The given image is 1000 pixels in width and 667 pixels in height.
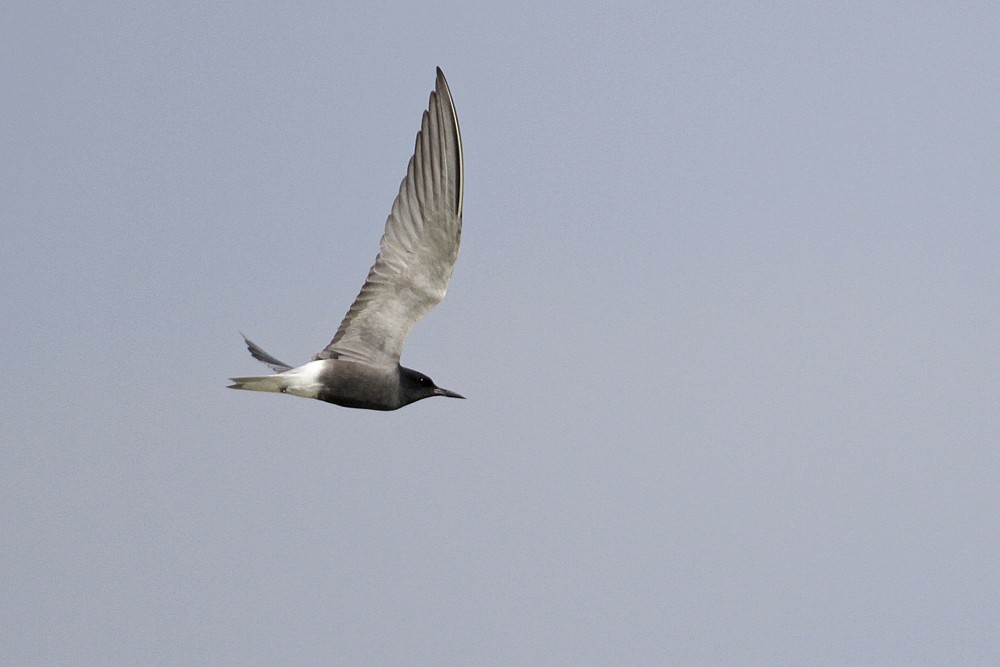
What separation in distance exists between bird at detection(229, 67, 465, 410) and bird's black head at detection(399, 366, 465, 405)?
2 centimetres

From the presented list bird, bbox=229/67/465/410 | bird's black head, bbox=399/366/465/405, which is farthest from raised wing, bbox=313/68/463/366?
bird's black head, bbox=399/366/465/405

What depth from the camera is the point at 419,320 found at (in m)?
20.6

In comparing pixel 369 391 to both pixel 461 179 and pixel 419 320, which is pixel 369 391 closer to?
pixel 419 320

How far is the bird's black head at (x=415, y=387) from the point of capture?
20.8 metres

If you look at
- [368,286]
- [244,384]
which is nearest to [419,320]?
[368,286]

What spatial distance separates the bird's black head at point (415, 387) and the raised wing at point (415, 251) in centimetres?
27

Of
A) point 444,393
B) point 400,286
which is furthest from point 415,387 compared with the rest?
point 400,286

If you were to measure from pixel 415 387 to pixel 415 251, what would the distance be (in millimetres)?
1762

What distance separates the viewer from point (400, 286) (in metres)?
20.4

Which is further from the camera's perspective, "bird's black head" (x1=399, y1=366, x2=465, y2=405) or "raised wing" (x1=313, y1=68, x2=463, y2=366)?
"bird's black head" (x1=399, y1=366, x2=465, y2=405)

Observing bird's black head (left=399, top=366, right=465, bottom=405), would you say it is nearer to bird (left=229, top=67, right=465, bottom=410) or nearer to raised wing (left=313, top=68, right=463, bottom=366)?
bird (left=229, top=67, right=465, bottom=410)

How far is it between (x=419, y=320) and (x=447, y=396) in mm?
1191

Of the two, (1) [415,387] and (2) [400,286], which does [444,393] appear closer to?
(1) [415,387]

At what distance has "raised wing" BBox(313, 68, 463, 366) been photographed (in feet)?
65.6
